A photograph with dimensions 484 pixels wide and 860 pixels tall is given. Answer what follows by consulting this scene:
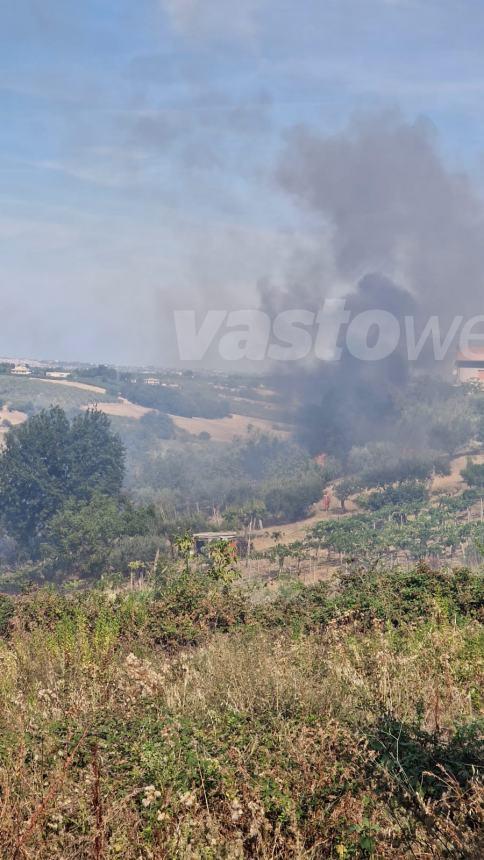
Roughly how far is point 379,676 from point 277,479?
161ft

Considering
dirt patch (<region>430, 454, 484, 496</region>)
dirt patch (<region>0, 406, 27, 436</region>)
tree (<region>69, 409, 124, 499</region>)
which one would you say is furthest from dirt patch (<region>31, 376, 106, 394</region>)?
dirt patch (<region>430, 454, 484, 496</region>)

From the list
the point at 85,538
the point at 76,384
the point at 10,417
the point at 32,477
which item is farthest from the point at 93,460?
the point at 76,384

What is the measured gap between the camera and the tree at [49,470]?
50.8 m

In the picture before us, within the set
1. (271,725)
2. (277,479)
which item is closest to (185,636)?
(271,725)

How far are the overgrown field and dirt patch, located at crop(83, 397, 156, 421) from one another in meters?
82.7

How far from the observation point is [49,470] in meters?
53.8

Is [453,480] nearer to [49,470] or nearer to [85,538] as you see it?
[85,538]

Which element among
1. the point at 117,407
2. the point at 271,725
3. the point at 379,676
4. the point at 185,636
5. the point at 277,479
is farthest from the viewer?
the point at 117,407

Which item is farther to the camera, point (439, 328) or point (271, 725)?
point (439, 328)

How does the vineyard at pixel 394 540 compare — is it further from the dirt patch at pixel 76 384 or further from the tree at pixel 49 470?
the dirt patch at pixel 76 384

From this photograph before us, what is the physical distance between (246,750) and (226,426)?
75513mm

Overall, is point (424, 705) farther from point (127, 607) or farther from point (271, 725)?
point (127, 607)

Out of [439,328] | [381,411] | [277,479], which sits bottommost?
[277,479]

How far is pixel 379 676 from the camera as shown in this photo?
16.7ft
